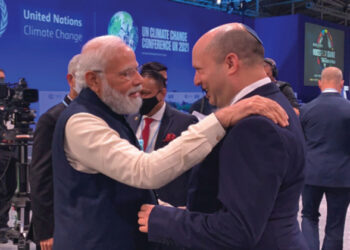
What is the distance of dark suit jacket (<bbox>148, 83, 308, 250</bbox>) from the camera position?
3.33 ft

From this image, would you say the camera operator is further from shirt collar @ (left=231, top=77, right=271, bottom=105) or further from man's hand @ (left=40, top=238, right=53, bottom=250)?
shirt collar @ (left=231, top=77, right=271, bottom=105)

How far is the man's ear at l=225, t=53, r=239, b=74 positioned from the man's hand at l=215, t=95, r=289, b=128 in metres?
0.09

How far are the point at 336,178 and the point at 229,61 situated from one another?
2446 mm

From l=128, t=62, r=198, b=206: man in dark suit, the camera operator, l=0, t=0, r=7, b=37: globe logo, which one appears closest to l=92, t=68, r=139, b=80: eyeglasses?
l=128, t=62, r=198, b=206: man in dark suit

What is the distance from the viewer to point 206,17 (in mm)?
9008

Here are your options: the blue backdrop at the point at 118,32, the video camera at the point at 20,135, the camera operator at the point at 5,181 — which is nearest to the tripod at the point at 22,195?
the video camera at the point at 20,135

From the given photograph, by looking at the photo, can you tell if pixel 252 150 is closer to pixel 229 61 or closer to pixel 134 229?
pixel 229 61

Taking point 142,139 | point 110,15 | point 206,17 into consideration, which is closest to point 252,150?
point 142,139

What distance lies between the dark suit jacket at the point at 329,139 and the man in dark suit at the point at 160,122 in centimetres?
129

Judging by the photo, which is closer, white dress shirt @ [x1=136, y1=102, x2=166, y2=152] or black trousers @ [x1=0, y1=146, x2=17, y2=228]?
white dress shirt @ [x1=136, y1=102, x2=166, y2=152]

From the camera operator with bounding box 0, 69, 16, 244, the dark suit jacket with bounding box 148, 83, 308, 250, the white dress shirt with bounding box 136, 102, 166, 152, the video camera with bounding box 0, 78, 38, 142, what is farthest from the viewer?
the camera operator with bounding box 0, 69, 16, 244

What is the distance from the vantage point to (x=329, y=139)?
330 centimetres

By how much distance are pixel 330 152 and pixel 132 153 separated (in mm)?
2445

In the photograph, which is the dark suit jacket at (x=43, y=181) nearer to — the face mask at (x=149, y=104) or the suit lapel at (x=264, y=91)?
the face mask at (x=149, y=104)
